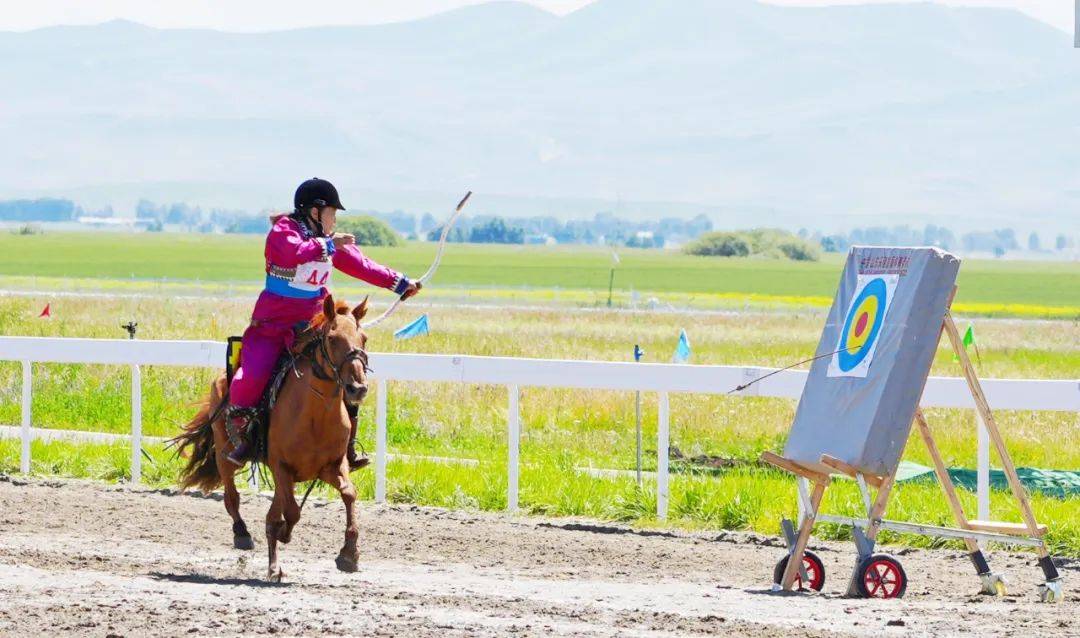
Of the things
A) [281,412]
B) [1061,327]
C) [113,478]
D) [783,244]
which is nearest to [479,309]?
[1061,327]

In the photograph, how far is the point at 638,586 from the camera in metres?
9.18

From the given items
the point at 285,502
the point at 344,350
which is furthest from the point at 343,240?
the point at 285,502

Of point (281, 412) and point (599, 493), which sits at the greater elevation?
point (281, 412)

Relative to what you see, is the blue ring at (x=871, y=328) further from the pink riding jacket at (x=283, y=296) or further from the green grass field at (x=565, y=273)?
the green grass field at (x=565, y=273)

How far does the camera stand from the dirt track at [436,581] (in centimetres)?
769

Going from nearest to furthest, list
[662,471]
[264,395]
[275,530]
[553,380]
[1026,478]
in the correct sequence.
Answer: [275,530] → [264,395] → [662,471] → [553,380] → [1026,478]

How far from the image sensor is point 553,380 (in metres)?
12.5

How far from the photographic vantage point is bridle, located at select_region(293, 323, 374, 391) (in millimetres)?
9312

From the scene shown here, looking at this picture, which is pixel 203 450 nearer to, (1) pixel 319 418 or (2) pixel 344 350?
(1) pixel 319 418

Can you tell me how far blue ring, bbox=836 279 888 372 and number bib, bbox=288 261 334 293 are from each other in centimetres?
271

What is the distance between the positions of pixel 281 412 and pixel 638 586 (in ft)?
6.90

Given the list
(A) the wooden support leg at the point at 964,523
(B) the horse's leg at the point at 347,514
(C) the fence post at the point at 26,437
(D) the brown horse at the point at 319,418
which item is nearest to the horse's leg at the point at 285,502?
(D) the brown horse at the point at 319,418

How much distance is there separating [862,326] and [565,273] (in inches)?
4953

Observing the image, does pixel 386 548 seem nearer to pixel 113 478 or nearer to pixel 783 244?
pixel 113 478
